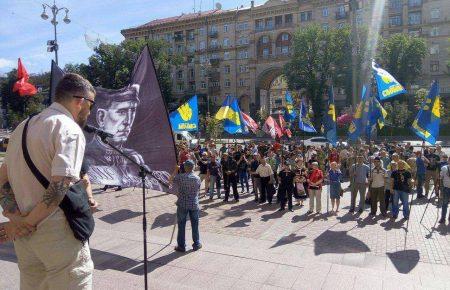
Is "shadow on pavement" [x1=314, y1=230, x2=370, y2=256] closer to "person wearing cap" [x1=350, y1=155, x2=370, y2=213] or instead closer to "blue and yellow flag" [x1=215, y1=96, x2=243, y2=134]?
"person wearing cap" [x1=350, y1=155, x2=370, y2=213]

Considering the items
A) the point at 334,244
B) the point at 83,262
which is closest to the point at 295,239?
the point at 334,244

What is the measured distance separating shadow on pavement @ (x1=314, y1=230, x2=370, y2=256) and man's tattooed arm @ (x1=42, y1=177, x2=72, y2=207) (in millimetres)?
6264

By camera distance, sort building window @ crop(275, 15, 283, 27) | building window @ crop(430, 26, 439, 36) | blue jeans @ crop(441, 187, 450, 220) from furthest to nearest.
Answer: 1. building window @ crop(275, 15, 283, 27)
2. building window @ crop(430, 26, 439, 36)
3. blue jeans @ crop(441, 187, 450, 220)

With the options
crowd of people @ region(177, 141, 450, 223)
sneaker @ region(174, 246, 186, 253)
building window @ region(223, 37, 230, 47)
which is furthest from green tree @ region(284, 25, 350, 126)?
sneaker @ region(174, 246, 186, 253)

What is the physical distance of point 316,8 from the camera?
60312 millimetres

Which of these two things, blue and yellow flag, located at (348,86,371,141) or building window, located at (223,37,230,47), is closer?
blue and yellow flag, located at (348,86,371,141)

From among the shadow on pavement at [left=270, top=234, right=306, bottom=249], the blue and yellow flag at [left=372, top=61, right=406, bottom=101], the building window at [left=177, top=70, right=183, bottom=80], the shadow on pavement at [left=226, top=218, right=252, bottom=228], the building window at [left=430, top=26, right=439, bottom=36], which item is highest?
the building window at [left=430, top=26, right=439, bottom=36]

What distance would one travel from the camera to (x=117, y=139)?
23.3 ft

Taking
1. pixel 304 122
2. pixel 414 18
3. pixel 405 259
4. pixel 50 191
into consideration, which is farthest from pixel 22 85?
pixel 414 18

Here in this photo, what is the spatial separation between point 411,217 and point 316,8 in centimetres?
5558

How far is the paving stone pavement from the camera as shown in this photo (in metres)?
5.53

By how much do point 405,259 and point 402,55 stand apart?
49473 millimetres

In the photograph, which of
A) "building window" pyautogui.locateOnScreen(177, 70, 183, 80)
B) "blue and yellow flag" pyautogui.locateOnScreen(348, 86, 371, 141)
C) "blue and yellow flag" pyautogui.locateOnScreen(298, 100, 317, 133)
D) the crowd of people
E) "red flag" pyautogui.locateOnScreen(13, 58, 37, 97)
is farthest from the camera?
"building window" pyautogui.locateOnScreen(177, 70, 183, 80)

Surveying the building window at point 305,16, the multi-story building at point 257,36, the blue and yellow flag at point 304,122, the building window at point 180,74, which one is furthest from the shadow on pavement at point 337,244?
the building window at point 180,74
